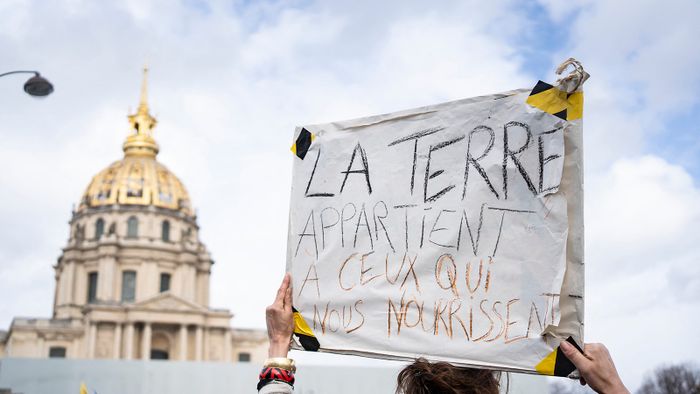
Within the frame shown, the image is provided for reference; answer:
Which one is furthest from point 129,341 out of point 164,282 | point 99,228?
point 99,228

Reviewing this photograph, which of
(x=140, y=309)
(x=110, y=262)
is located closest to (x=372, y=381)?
(x=140, y=309)

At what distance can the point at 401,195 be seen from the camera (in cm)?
337

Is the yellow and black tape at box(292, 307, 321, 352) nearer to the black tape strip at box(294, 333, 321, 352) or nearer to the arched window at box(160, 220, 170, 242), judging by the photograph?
the black tape strip at box(294, 333, 321, 352)

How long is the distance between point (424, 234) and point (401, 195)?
9.1 inches

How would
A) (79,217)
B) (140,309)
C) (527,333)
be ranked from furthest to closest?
(79,217) → (140,309) → (527,333)

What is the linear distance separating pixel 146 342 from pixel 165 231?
36.8ft

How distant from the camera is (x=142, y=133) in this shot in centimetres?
7194

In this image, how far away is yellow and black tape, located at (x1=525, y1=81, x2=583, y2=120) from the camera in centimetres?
295

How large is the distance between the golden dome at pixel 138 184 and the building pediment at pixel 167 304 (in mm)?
9340

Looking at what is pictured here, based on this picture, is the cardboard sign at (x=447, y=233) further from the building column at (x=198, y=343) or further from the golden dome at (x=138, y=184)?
the golden dome at (x=138, y=184)

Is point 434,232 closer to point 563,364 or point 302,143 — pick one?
point 563,364

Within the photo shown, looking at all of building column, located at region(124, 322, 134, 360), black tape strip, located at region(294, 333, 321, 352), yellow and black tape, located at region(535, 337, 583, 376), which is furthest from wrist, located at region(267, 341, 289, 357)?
building column, located at region(124, 322, 134, 360)

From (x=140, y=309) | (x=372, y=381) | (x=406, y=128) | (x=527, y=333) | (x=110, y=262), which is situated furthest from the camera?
(x=110, y=262)

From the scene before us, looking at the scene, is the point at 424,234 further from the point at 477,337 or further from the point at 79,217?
the point at 79,217
